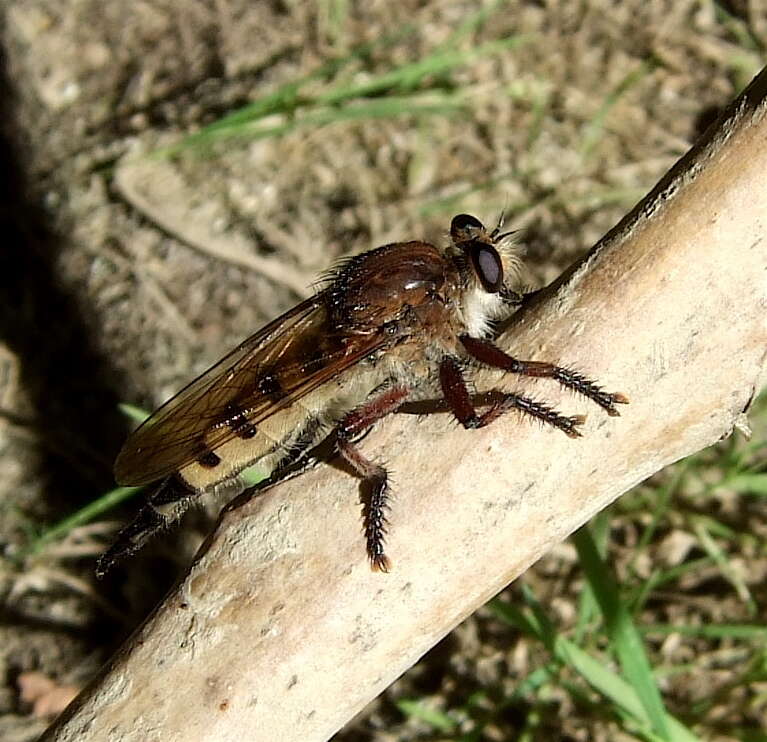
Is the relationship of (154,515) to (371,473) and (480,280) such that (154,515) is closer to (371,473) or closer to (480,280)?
(371,473)

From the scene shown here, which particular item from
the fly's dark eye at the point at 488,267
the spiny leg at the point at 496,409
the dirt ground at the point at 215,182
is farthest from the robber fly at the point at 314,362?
the dirt ground at the point at 215,182

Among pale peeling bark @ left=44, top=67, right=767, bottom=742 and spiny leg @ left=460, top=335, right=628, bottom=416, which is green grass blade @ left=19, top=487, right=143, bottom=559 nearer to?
pale peeling bark @ left=44, top=67, right=767, bottom=742

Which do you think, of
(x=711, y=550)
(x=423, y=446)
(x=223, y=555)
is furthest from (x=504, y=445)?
(x=711, y=550)

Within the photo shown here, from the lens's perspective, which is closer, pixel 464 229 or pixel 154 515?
Result: pixel 154 515

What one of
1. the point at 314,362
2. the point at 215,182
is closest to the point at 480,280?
the point at 314,362

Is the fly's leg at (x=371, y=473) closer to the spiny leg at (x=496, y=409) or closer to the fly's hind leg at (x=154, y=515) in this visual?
the spiny leg at (x=496, y=409)

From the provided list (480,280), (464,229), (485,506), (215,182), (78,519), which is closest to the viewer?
(485,506)

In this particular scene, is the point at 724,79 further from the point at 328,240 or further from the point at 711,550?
the point at 711,550
